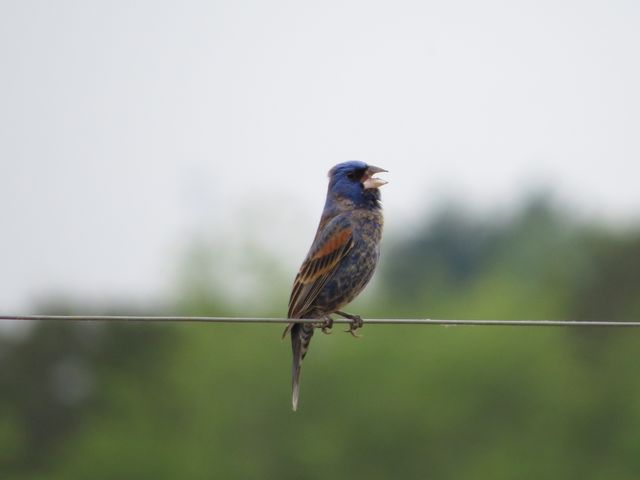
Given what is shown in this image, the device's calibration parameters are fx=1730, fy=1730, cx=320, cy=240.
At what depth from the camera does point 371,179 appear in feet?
47.7

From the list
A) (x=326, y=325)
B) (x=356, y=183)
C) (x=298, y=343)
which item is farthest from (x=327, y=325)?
(x=356, y=183)

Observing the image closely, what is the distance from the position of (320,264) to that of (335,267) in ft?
0.41

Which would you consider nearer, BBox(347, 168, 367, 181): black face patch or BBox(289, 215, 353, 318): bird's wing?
BBox(289, 215, 353, 318): bird's wing

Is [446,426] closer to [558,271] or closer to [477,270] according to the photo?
[558,271]

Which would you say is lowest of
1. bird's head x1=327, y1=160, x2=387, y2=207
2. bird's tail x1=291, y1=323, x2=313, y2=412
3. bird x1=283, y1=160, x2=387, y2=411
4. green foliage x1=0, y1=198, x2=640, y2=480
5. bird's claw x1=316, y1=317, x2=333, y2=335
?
green foliage x1=0, y1=198, x2=640, y2=480

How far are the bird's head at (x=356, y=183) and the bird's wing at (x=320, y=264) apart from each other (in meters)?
0.39

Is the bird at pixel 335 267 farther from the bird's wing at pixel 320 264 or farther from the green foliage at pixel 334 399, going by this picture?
the green foliage at pixel 334 399

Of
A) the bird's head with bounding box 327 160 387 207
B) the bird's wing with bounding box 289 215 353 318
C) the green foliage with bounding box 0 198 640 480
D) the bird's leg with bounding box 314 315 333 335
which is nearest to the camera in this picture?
the bird's leg with bounding box 314 315 333 335

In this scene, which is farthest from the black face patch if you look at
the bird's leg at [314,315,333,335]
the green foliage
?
the green foliage

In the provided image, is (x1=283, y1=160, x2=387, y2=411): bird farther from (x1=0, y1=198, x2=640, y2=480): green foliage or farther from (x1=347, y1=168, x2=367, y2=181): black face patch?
(x1=0, y1=198, x2=640, y2=480): green foliage

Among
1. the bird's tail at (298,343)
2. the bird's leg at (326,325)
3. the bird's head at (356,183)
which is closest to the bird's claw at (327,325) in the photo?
the bird's leg at (326,325)

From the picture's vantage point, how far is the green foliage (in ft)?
171

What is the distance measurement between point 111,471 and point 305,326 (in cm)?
3930

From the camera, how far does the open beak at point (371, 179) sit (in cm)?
1446
